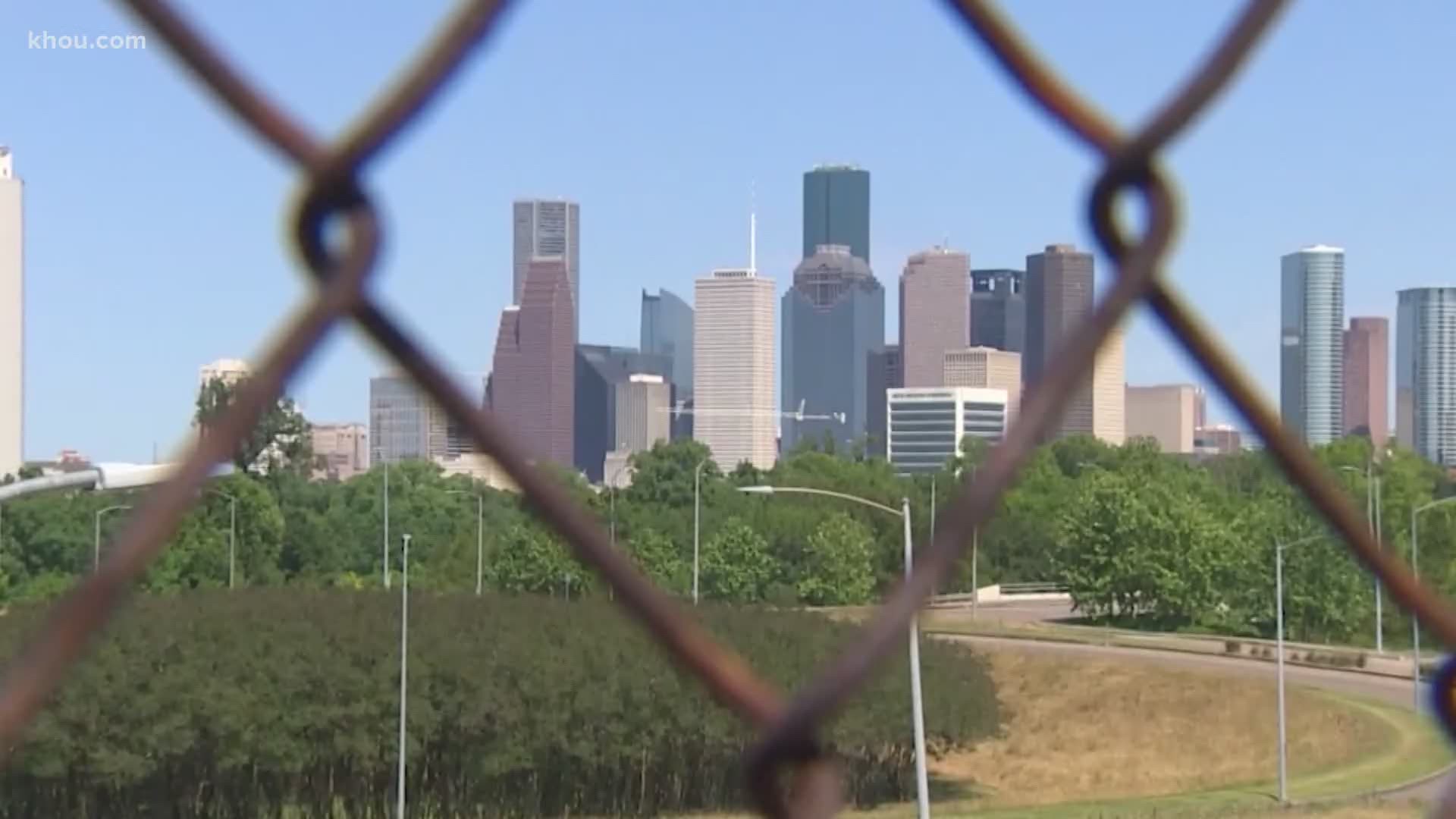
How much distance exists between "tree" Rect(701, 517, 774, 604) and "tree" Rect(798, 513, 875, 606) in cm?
142

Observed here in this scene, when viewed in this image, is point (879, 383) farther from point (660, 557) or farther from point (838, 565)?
point (660, 557)

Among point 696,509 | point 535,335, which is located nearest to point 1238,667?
point 696,509

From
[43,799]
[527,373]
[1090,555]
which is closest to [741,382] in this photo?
[1090,555]

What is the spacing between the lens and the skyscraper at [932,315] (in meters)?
41.5

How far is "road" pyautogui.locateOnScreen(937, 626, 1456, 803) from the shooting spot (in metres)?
44.7

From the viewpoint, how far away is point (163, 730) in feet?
114

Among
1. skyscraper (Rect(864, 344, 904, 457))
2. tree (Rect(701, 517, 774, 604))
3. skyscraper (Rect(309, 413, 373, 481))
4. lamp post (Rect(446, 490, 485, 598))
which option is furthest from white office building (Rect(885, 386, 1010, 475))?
tree (Rect(701, 517, 774, 604))

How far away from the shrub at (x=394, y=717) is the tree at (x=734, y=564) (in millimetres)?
9301

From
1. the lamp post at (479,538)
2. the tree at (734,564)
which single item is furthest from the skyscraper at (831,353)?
the lamp post at (479,538)

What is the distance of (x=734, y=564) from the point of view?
50.5 metres

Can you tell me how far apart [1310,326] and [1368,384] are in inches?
1464

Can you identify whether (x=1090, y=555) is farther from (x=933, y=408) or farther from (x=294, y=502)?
(x=933, y=408)

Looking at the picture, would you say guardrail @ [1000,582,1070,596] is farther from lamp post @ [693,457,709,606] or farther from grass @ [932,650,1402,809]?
grass @ [932,650,1402,809]

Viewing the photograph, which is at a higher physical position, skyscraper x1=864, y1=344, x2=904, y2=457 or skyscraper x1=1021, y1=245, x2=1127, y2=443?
skyscraper x1=864, y1=344, x2=904, y2=457
